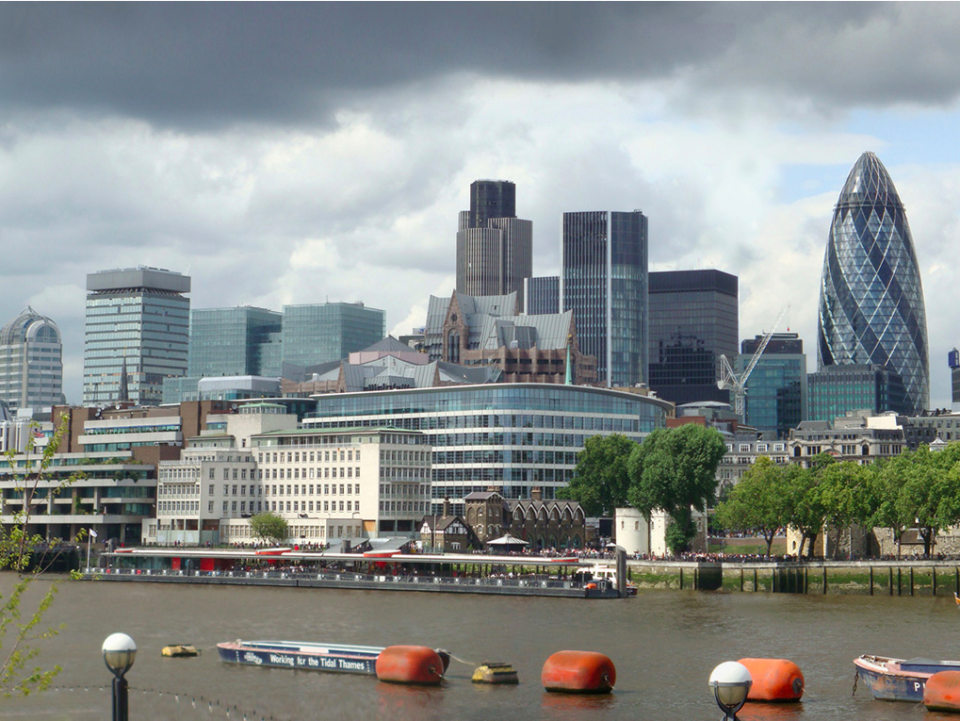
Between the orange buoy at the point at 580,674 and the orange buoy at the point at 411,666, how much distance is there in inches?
233

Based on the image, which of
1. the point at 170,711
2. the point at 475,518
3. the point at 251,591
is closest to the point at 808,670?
the point at 170,711

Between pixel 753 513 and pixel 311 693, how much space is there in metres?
93.8

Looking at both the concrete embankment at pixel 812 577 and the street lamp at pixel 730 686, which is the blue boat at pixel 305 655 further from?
the concrete embankment at pixel 812 577

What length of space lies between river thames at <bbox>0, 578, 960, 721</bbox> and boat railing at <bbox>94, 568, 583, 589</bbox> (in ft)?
16.0

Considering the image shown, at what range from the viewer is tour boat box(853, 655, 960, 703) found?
234 feet

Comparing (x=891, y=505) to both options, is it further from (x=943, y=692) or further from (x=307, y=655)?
(x=943, y=692)

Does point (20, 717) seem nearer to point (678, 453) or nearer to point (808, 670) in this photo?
point (808, 670)

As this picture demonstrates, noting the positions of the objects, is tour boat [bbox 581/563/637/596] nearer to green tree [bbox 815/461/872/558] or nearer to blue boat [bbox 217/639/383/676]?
green tree [bbox 815/461/872/558]

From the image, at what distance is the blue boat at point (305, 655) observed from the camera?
262ft

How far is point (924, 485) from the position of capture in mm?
150875

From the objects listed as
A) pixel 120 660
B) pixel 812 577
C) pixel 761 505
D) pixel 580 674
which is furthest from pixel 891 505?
pixel 120 660

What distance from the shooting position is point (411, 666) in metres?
76.0

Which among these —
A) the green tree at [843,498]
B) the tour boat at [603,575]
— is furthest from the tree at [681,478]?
the tour boat at [603,575]

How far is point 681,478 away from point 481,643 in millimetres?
75388
